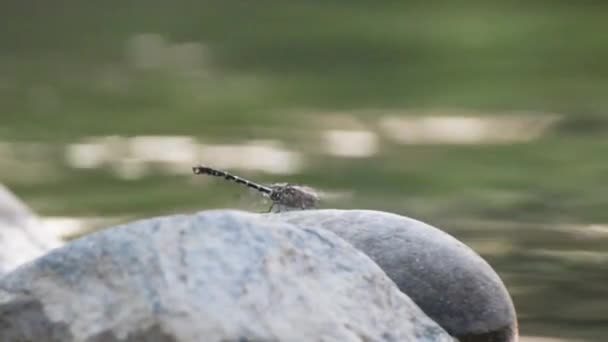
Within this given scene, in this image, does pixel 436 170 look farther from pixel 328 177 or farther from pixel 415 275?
pixel 415 275

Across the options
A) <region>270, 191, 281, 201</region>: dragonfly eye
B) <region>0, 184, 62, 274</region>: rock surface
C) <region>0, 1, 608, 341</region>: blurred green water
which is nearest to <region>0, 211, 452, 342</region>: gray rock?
<region>270, 191, 281, 201</region>: dragonfly eye

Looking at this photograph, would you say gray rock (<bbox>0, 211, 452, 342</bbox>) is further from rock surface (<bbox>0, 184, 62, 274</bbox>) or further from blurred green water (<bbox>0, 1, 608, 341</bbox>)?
rock surface (<bbox>0, 184, 62, 274</bbox>)

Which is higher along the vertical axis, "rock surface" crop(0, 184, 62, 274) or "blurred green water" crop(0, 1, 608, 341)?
"blurred green water" crop(0, 1, 608, 341)

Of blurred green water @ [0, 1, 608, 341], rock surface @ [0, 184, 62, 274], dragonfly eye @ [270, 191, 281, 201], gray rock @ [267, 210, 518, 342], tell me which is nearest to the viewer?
gray rock @ [267, 210, 518, 342]

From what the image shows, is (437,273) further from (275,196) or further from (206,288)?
(206,288)

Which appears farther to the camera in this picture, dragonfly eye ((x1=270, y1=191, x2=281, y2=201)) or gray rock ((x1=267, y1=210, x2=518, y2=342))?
dragonfly eye ((x1=270, y1=191, x2=281, y2=201))

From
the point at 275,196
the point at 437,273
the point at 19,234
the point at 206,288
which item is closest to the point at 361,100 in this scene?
the point at 19,234

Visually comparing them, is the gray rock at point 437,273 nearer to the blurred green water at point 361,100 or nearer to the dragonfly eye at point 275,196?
the dragonfly eye at point 275,196

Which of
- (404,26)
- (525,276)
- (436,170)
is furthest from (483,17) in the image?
(525,276)
